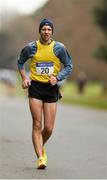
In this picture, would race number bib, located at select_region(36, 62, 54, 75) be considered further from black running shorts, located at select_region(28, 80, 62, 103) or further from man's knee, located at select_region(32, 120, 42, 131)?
man's knee, located at select_region(32, 120, 42, 131)

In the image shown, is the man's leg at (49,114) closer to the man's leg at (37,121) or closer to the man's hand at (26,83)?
the man's leg at (37,121)

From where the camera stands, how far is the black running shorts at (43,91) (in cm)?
1012

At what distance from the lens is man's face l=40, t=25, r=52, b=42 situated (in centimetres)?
995

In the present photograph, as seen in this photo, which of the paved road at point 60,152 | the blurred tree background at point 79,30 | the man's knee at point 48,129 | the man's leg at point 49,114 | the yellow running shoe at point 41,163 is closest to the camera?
the paved road at point 60,152

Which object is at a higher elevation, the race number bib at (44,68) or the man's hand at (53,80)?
the race number bib at (44,68)

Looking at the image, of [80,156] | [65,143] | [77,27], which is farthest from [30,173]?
[77,27]

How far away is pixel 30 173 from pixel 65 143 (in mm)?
4808

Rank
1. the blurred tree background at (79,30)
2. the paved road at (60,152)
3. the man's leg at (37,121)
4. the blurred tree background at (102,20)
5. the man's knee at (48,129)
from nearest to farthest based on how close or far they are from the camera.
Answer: the paved road at (60,152)
the man's leg at (37,121)
the man's knee at (48,129)
the blurred tree background at (102,20)
the blurred tree background at (79,30)

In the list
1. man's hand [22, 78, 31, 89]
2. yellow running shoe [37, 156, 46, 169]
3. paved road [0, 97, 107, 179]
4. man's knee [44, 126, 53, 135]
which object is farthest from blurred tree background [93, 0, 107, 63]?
yellow running shoe [37, 156, 46, 169]

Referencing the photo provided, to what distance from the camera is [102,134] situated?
16.8m

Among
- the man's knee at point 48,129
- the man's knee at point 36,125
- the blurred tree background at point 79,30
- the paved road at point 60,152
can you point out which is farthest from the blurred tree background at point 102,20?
the man's knee at point 36,125

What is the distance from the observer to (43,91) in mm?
10148

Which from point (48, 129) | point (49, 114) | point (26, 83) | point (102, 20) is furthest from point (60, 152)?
point (102, 20)

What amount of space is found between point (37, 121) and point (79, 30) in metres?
45.5
